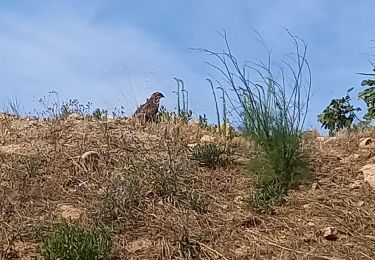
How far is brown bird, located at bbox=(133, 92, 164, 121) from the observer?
7542 mm

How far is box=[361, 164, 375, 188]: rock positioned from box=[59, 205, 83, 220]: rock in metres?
2.20

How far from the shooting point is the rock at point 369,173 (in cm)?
545

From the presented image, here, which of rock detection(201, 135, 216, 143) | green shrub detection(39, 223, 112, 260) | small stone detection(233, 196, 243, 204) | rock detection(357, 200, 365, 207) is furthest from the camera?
rock detection(201, 135, 216, 143)

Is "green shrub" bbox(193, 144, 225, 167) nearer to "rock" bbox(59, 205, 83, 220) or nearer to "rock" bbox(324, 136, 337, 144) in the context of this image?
"rock" bbox(324, 136, 337, 144)

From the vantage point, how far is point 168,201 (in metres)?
5.37

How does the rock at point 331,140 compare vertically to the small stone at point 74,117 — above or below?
below

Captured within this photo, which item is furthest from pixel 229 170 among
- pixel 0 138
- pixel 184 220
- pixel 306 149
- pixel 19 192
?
pixel 0 138

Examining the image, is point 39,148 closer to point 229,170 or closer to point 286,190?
point 229,170

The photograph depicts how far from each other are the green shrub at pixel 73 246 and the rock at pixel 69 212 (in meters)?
0.59

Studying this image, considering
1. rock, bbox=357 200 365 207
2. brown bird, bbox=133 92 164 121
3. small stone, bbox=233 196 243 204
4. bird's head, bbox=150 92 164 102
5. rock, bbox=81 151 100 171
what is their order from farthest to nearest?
bird's head, bbox=150 92 164 102 → brown bird, bbox=133 92 164 121 → rock, bbox=81 151 100 171 → small stone, bbox=233 196 243 204 → rock, bbox=357 200 365 207

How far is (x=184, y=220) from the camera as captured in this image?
16.7 ft

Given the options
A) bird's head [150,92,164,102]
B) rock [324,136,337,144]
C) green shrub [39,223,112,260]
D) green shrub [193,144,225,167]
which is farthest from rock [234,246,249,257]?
bird's head [150,92,164,102]

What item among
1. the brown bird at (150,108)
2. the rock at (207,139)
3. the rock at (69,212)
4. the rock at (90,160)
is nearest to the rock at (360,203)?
the rock at (207,139)

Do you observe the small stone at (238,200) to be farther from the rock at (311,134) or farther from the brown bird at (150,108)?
the brown bird at (150,108)
